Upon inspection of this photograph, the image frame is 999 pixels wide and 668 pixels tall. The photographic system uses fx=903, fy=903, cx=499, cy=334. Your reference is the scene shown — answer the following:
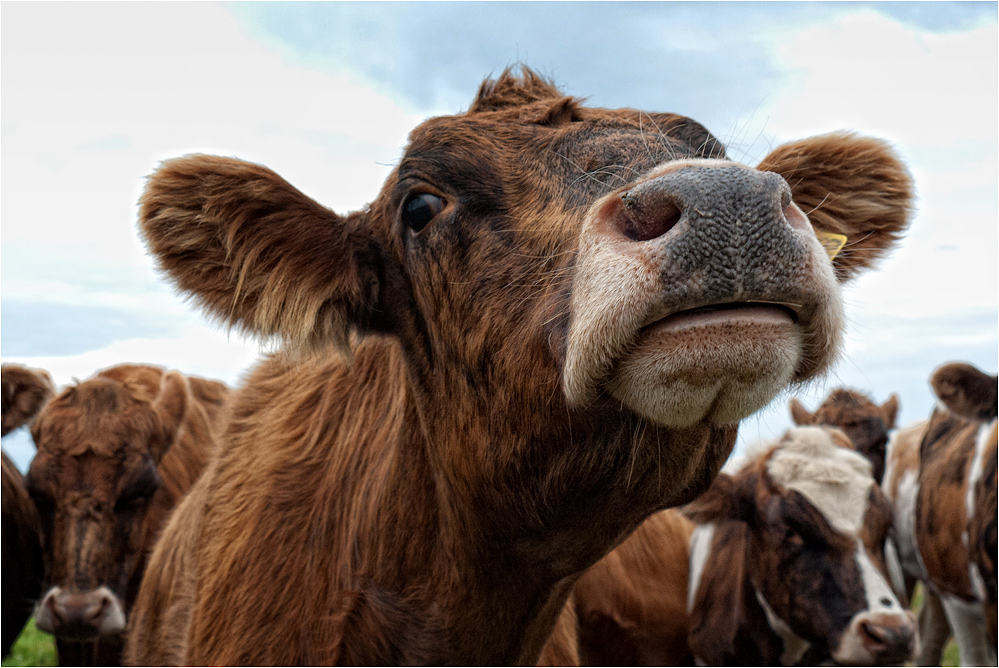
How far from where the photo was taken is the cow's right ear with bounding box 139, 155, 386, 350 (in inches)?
123

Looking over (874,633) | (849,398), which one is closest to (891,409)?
(849,398)

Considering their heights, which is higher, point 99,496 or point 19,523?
point 99,496

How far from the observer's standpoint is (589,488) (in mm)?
2688

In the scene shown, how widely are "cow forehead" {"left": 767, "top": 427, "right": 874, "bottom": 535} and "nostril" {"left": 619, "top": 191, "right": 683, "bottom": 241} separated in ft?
14.5

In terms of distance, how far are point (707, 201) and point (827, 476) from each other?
4.63 m

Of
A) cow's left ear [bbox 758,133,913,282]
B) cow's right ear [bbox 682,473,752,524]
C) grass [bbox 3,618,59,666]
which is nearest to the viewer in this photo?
cow's left ear [bbox 758,133,913,282]

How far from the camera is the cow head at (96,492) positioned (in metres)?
5.82

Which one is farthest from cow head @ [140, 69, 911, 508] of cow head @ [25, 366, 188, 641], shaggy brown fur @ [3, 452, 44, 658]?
shaggy brown fur @ [3, 452, 44, 658]

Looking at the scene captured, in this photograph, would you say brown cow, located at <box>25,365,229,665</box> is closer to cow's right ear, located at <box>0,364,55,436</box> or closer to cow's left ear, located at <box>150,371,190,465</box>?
cow's left ear, located at <box>150,371,190,465</box>

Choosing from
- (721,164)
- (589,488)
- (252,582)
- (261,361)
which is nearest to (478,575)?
(589,488)

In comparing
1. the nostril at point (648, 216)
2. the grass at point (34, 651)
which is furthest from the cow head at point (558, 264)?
the grass at point (34, 651)

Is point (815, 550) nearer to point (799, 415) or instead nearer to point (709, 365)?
point (799, 415)

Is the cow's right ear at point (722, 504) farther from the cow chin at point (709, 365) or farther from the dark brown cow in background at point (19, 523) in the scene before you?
the dark brown cow in background at point (19, 523)

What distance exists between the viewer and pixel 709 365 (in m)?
2.16
